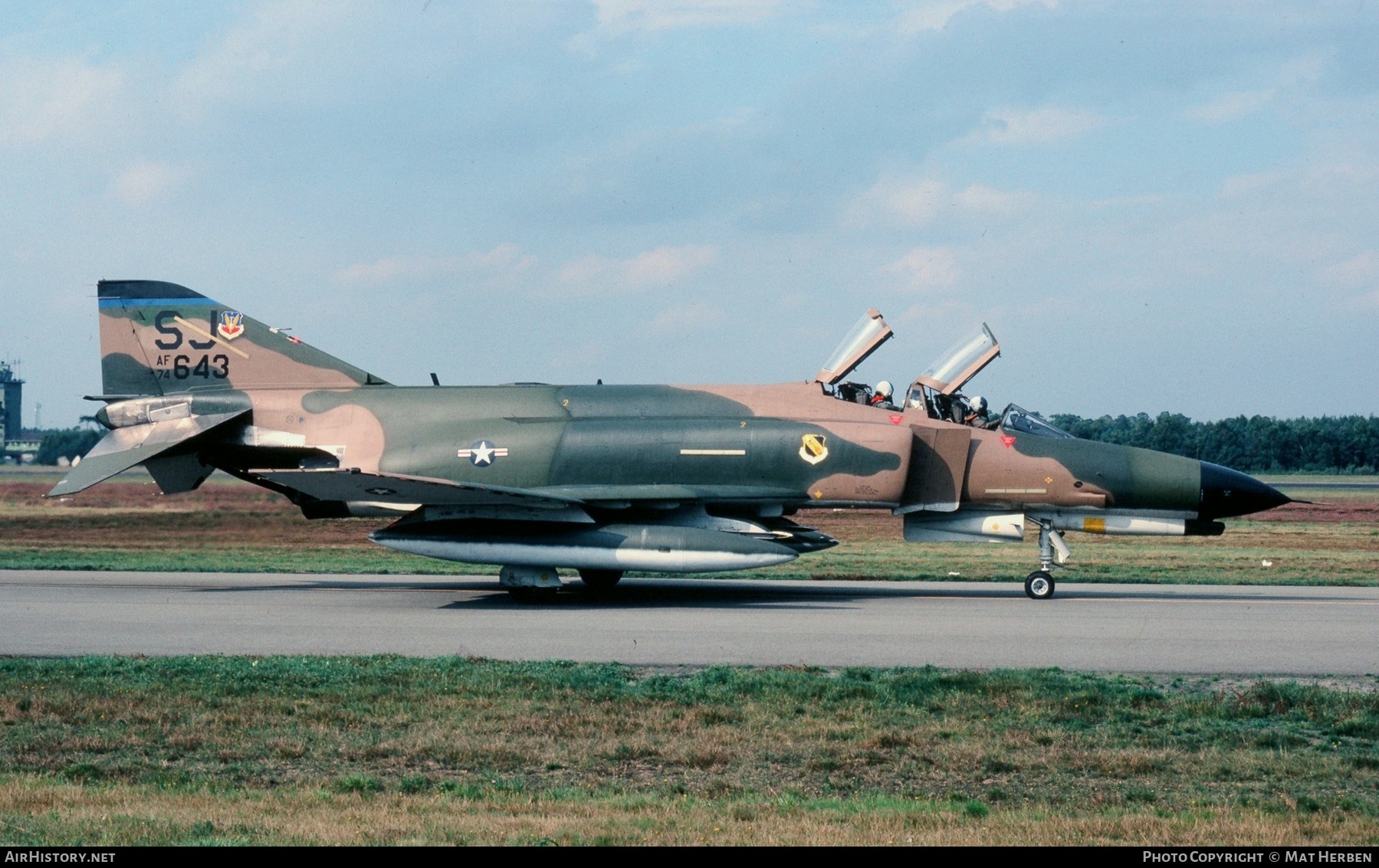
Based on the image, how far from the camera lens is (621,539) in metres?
15.5

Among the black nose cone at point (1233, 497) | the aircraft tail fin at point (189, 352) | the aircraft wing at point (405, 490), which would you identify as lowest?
the black nose cone at point (1233, 497)

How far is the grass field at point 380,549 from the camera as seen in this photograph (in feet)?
69.3

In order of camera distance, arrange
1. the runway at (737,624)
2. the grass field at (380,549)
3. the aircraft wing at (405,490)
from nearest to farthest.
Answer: the runway at (737,624) → the aircraft wing at (405,490) → the grass field at (380,549)

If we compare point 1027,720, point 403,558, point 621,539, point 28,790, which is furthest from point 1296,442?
point 28,790

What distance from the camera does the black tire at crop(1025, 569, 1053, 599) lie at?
16.4 meters

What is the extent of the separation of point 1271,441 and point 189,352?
56.1 metres

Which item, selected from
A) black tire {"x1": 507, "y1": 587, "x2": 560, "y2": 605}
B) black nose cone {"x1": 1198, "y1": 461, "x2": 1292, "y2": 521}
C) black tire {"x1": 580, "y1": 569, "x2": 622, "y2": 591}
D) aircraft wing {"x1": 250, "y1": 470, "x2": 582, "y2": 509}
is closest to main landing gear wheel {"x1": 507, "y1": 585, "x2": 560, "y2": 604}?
black tire {"x1": 507, "y1": 587, "x2": 560, "y2": 605}

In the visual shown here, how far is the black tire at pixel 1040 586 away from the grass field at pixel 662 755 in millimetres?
6251

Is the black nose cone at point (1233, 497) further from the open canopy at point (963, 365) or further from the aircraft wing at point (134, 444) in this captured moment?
the aircraft wing at point (134, 444)

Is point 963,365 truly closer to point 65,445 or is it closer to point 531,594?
point 531,594

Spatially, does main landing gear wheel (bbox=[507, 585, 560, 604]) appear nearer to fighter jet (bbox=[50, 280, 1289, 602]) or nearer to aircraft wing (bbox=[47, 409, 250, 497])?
fighter jet (bbox=[50, 280, 1289, 602])

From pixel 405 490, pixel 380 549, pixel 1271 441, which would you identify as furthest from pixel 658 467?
pixel 1271 441

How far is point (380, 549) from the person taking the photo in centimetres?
2853

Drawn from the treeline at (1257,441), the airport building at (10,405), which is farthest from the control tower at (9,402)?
the treeline at (1257,441)
